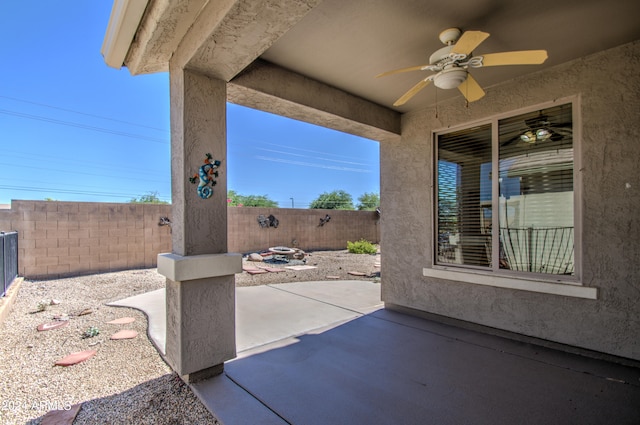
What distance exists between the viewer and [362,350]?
131 inches

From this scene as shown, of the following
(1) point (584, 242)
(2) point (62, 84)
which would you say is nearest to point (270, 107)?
(1) point (584, 242)

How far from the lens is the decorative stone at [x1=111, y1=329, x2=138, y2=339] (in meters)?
3.60

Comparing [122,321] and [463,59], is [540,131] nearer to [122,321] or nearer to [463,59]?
[463,59]

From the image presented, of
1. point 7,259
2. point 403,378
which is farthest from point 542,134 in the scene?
point 7,259

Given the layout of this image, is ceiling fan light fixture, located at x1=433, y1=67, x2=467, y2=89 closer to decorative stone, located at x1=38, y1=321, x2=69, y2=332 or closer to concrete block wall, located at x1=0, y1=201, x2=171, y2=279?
decorative stone, located at x1=38, y1=321, x2=69, y2=332

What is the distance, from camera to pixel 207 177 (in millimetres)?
2707

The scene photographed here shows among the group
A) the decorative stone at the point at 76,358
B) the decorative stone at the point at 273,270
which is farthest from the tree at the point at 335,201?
the decorative stone at the point at 76,358

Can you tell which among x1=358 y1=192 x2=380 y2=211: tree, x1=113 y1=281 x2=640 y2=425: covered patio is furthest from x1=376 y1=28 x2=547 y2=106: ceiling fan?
x1=358 y1=192 x2=380 y2=211: tree

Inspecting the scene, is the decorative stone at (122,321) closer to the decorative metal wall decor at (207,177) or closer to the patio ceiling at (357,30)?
the decorative metal wall decor at (207,177)

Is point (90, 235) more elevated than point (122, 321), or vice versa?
point (90, 235)

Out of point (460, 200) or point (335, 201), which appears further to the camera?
point (335, 201)

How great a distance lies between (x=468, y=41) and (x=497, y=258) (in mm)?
2806

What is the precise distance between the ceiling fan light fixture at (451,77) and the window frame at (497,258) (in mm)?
1552

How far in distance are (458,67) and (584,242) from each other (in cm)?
237
